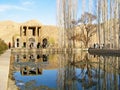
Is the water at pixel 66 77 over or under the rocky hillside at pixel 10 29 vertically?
under

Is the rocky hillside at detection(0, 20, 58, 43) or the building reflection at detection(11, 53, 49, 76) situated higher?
the rocky hillside at detection(0, 20, 58, 43)

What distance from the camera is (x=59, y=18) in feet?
171

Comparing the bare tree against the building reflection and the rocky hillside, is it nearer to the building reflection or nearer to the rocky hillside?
the building reflection

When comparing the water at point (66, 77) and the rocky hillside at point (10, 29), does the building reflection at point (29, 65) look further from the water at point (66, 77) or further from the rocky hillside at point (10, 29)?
the rocky hillside at point (10, 29)

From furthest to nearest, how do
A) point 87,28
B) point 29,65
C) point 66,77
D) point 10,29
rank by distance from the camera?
1. point 10,29
2. point 87,28
3. point 29,65
4. point 66,77

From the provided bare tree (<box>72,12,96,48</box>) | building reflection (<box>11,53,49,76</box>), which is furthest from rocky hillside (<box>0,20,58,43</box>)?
building reflection (<box>11,53,49,76</box>)

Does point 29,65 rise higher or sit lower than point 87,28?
lower

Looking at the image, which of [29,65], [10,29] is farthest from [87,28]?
[10,29]

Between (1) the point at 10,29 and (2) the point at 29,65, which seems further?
(1) the point at 10,29

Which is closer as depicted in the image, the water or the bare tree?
the water

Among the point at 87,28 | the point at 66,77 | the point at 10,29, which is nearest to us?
the point at 66,77

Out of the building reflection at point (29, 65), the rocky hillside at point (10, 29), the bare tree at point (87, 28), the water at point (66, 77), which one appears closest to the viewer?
the water at point (66, 77)

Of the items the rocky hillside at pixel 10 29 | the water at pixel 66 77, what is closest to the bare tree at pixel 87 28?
the water at pixel 66 77

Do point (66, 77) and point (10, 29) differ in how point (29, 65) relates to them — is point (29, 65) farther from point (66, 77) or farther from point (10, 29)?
point (10, 29)
